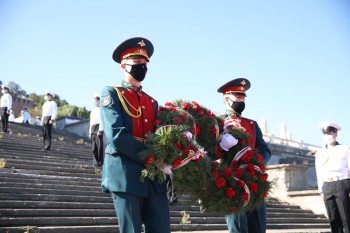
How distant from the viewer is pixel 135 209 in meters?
3.56

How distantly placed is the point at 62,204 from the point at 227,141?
448 centimetres

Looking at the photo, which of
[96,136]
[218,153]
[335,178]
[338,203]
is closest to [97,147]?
[96,136]

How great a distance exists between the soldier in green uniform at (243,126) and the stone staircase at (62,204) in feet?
2.45

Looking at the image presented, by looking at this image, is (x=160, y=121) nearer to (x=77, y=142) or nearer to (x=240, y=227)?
(x=240, y=227)

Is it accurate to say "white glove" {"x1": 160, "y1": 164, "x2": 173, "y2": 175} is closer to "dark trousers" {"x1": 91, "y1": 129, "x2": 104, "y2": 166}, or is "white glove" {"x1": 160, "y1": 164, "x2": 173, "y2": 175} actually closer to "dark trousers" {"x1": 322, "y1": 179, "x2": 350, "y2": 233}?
"dark trousers" {"x1": 322, "y1": 179, "x2": 350, "y2": 233}

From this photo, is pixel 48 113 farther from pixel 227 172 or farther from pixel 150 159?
pixel 150 159

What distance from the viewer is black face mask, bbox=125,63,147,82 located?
4004 mm

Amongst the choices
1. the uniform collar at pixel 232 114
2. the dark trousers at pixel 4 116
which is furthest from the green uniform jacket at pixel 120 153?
the dark trousers at pixel 4 116

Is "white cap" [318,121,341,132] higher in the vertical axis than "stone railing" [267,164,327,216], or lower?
higher

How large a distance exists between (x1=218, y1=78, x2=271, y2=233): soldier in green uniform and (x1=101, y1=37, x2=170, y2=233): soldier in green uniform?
4.58 feet

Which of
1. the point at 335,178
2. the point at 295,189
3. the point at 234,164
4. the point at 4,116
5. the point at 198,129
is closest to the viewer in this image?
the point at 198,129

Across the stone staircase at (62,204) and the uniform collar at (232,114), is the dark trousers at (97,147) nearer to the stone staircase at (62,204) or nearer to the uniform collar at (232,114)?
the stone staircase at (62,204)

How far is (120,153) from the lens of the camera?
368cm

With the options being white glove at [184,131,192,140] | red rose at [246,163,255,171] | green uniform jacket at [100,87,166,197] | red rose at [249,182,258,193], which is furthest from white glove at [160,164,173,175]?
red rose at [246,163,255,171]
